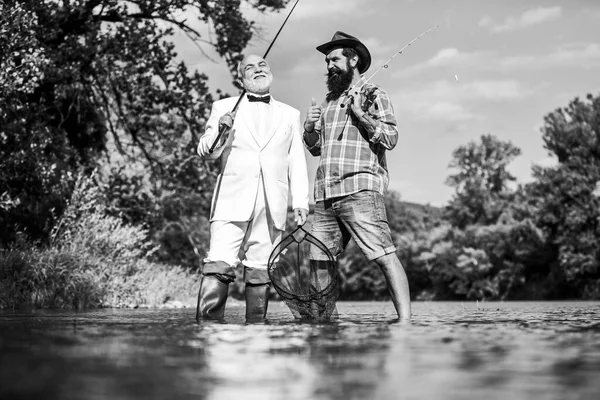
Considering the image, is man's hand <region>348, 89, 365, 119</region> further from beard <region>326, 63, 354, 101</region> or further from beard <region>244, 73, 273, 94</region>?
beard <region>244, 73, 273, 94</region>

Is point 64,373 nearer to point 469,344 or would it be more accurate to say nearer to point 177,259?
point 469,344

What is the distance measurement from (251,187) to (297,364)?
3.76 metres

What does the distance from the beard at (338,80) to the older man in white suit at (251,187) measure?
0.47 m

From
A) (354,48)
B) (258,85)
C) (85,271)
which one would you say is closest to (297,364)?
(258,85)

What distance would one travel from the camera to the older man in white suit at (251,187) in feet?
22.6

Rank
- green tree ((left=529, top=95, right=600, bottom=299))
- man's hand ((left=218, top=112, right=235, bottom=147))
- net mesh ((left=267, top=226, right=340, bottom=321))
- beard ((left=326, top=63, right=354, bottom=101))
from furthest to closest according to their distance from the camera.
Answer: green tree ((left=529, top=95, right=600, bottom=299)), beard ((left=326, top=63, right=354, bottom=101)), net mesh ((left=267, top=226, right=340, bottom=321)), man's hand ((left=218, top=112, right=235, bottom=147))

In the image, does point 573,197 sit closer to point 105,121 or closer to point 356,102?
point 105,121

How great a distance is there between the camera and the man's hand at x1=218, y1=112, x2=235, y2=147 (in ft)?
21.7

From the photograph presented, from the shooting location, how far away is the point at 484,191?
2311 inches

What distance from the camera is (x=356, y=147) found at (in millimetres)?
7152

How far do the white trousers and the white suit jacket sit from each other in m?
0.06

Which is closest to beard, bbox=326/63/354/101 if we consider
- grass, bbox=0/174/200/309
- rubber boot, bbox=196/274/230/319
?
rubber boot, bbox=196/274/230/319

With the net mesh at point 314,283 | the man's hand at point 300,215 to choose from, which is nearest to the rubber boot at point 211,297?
the net mesh at point 314,283

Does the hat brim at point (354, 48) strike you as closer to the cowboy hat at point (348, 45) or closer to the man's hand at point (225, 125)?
the cowboy hat at point (348, 45)
